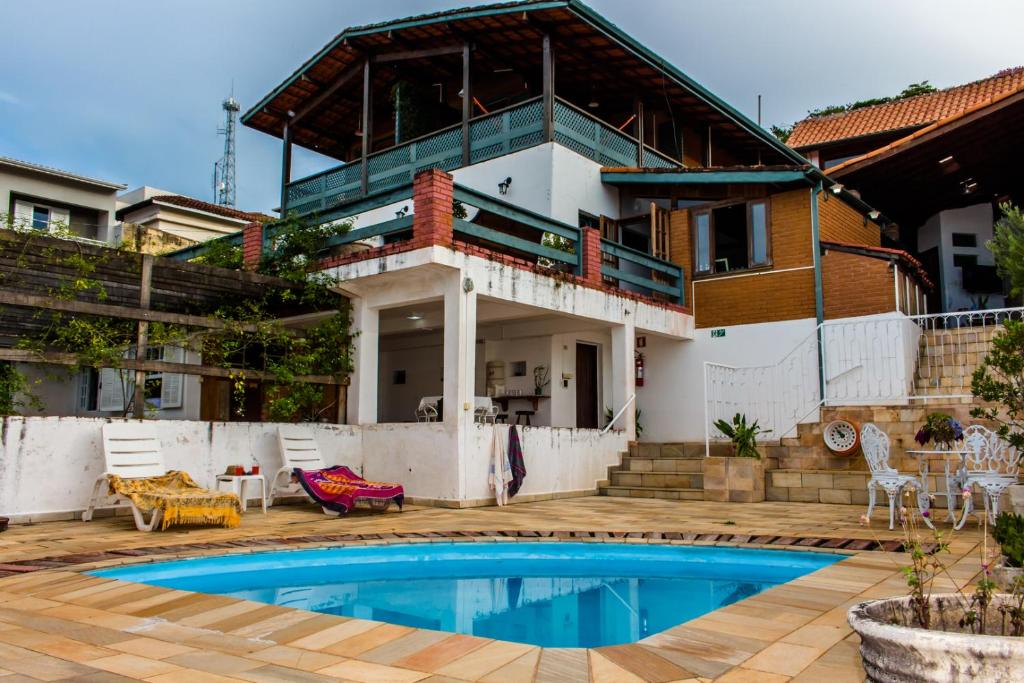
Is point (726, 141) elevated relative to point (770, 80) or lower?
lower

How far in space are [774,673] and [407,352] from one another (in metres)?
14.1

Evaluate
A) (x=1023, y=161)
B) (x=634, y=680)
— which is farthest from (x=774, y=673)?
(x=1023, y=161)

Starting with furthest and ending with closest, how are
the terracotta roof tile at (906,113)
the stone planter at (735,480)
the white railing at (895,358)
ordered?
1. the terracotta roof tile at (906,113)
2. the white railing at (895,358)
3. the stone planter at (735,480)

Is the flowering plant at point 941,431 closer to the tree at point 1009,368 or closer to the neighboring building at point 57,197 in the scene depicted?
the tree at point 1009,368

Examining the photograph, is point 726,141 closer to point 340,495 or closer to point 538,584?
point 340,495

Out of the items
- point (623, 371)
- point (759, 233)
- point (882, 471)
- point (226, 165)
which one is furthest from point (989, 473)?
point (226, 165)

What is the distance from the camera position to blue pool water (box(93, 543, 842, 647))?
495cm

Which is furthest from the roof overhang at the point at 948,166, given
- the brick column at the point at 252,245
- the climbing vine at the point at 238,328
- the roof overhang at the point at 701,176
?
the brick column at the point at 252,245

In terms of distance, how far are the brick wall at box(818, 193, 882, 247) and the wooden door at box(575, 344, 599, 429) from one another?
480 cm

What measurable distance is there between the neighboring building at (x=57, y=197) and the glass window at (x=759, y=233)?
1667cm

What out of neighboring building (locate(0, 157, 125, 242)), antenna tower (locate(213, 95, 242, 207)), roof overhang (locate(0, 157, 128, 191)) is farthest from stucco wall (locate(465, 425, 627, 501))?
antenna tower (locate(213, 95, 242, 207))

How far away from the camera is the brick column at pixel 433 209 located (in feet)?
34.0

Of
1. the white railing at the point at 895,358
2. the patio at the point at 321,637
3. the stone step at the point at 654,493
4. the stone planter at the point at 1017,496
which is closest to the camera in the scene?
the patio at the point at 321,637

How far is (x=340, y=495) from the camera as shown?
9602 millimetres
